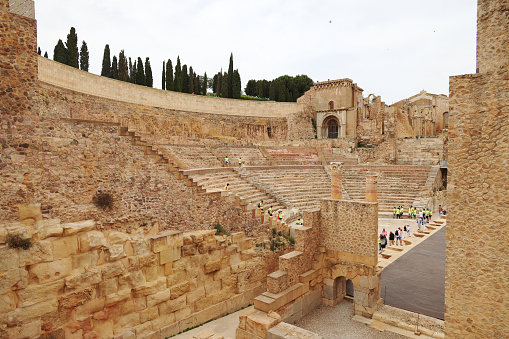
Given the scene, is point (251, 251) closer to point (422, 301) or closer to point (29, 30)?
point (422, 301)

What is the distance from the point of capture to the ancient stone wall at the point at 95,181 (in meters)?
6.88

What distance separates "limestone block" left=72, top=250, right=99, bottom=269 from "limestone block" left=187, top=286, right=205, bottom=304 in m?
2.77

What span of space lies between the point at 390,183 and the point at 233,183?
1302cm

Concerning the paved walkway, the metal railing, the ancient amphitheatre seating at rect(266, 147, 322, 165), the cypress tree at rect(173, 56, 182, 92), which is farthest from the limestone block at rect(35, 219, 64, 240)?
the cypress tree at rect(173, 56, 182, 92)

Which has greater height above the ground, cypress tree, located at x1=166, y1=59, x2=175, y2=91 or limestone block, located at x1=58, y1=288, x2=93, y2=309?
cypress tree, located at x1=166, y1=59, x2=175, y2=91

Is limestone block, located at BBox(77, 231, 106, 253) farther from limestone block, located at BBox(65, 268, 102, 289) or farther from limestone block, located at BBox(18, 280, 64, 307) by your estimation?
limestone block, located at BBox(18, 280, 64, 307)

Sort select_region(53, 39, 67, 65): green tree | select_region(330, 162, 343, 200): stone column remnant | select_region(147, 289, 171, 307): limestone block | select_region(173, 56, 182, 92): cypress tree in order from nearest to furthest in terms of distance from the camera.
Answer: select_region(147, 289, 171, 307): limestone block → select_region(330, 162, 343, 200): stone column remnant → select_region(53, 39, 67, 65): green tree → select_region(173, 56, 182, 92): cypress tree

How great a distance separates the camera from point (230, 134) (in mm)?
34375

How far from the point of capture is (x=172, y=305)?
8305 mm

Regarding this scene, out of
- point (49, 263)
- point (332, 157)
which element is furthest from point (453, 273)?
point (332, 157)

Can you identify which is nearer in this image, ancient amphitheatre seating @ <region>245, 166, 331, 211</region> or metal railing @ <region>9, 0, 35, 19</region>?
metal railing @ <region>9, 0, 35, 19</region>

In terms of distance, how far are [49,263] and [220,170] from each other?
1471cm

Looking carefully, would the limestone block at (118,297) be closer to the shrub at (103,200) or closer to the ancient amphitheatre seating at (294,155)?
the shrub at (103,200)

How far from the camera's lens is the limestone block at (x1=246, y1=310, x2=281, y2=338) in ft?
24.8
